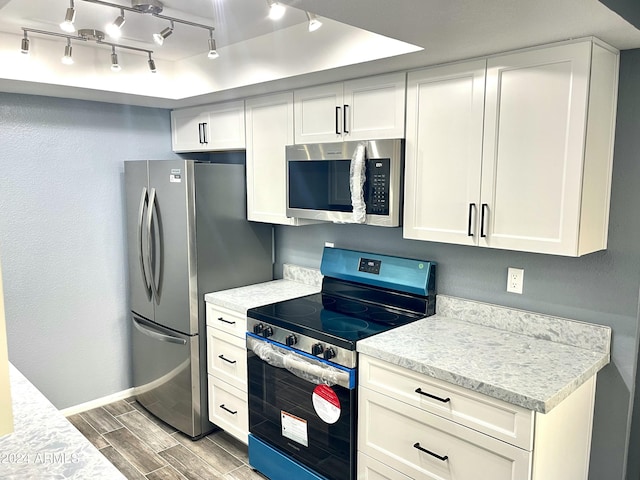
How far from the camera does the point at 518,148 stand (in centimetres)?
198

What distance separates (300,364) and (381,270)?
70cm

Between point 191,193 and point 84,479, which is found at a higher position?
point 191,193

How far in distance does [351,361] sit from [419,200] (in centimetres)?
80

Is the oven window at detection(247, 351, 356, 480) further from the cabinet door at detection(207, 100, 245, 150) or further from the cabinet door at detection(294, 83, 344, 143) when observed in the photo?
the cabinet door at detection(207, 100, 245, 150)

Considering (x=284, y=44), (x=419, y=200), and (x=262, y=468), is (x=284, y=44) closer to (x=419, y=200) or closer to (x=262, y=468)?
(x=419, y=200)

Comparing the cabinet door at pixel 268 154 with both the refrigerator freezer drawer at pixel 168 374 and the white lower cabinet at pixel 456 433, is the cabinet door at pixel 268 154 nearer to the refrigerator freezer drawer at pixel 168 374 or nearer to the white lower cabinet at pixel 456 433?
the refrigerator freezer drawer at pixel 168 374

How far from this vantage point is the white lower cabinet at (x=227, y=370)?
2.86 meters

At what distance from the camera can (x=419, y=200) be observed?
7.61ft

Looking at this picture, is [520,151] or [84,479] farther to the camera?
[520,151]

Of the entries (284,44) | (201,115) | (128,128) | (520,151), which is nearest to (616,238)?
(520,151)

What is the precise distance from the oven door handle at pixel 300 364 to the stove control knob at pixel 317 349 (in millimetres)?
39

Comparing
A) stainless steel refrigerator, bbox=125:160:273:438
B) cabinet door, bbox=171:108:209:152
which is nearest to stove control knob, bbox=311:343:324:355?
stainless steel refrigerator, bbox=125:160:273:438

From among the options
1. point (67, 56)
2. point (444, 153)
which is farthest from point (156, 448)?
point (444, 153)

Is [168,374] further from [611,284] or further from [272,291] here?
[611,284]
